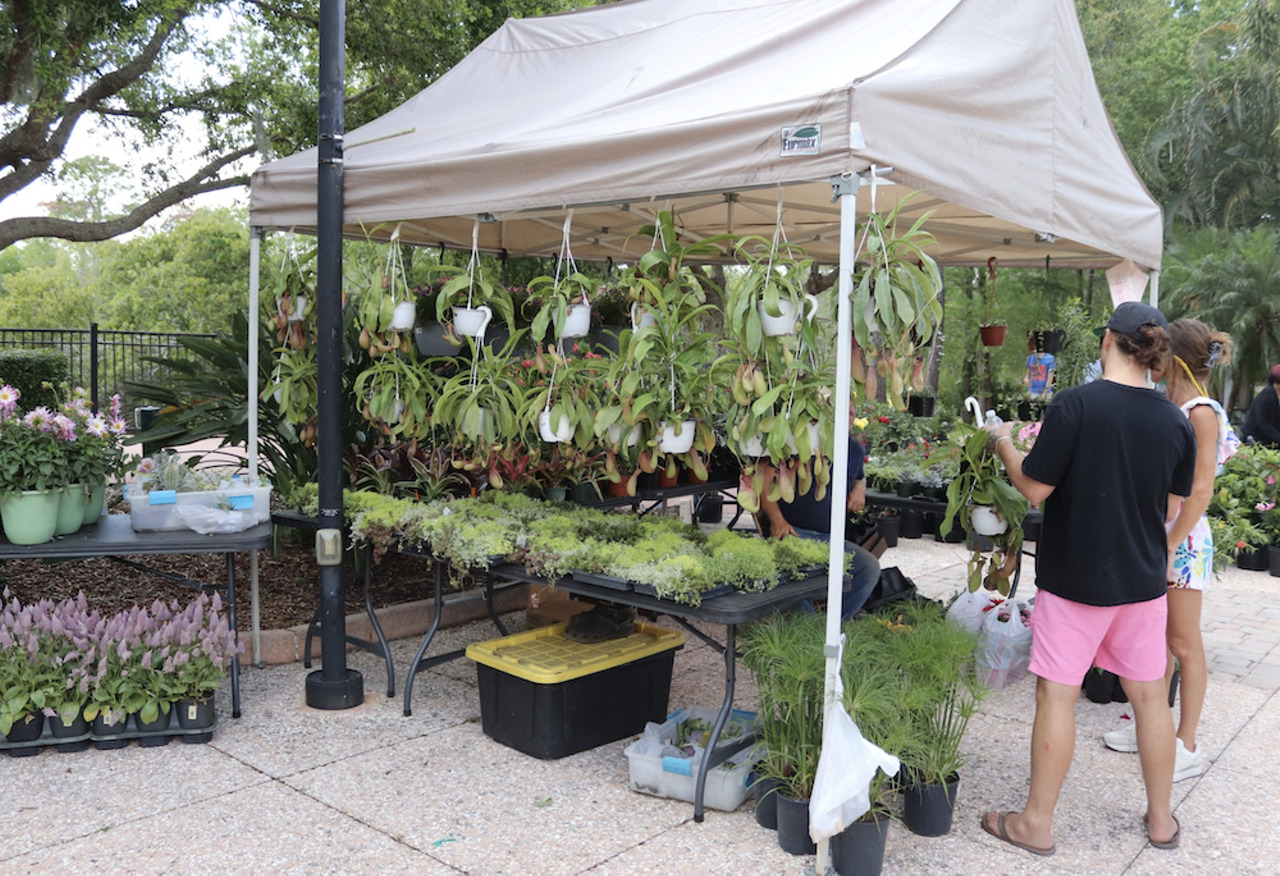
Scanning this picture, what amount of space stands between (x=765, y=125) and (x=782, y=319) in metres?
0.57

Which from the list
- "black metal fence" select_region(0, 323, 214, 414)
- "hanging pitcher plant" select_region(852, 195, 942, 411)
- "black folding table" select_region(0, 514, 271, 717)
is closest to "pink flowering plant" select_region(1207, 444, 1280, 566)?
"hanging pitcher plant" select_region(852, 195, 942, 411)

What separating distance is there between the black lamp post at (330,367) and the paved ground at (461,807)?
0.17 m

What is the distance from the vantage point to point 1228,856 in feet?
9.38

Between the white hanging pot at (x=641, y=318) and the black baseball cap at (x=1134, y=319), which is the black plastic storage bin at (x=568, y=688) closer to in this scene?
the white hanging pot at (x=641, y=318)

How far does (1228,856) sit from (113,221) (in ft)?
34.7

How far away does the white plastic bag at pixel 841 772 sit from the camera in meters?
2.59

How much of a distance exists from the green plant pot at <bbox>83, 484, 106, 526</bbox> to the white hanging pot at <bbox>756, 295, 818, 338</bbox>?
2708 mm

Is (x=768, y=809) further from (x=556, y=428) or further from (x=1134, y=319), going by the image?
(x=1134, y=319)

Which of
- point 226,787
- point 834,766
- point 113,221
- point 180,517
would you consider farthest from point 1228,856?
point 113,221

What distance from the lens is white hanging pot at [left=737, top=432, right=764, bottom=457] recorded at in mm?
3056

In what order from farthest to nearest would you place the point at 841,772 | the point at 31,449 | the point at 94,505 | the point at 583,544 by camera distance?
1. the point at 94,505
2. the point at 31,449
3. the point at 583,544
4. the point at 841,772

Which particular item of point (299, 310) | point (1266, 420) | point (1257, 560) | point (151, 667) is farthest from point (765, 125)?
point (1266, 420)

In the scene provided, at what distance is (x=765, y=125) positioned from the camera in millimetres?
2734

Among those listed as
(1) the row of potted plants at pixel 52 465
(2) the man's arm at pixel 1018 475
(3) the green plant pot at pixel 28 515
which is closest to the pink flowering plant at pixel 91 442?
(1) the row of potted plants at pixel 52 465
